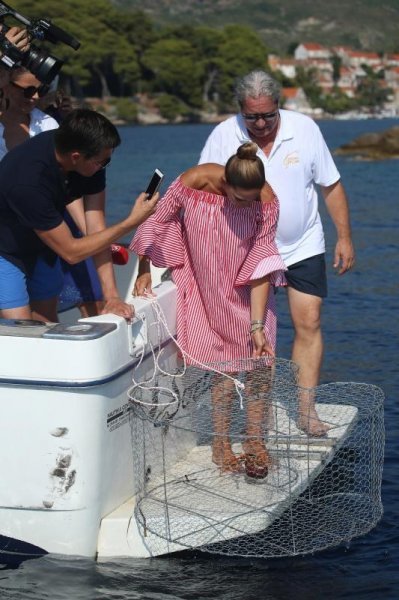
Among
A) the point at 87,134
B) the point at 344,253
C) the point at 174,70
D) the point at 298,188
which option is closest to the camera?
the point at 87,134

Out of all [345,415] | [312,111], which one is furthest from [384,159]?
[312,111]

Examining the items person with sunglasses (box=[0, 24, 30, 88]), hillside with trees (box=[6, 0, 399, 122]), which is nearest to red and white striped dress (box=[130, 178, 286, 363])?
person with sunglasses (box=[0, 24, 30, 88])

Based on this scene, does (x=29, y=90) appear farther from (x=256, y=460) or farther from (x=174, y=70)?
(x=174, y=70)

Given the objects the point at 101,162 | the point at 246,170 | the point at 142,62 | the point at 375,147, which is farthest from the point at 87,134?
the point at 142,62

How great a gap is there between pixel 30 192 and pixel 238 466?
156 cm

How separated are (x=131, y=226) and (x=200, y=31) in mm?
139178

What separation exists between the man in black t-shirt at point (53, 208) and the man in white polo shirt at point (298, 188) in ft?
2.76

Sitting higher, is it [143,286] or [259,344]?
[143,286]

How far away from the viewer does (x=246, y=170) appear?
4.78 meters

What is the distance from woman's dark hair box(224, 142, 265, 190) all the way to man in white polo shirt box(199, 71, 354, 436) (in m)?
0.64

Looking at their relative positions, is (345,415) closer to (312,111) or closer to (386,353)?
(386,353)

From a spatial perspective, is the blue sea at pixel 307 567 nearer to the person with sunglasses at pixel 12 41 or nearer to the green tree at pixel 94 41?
the person with sunglasses at pixel 12 41

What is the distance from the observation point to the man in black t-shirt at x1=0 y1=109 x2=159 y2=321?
4586 mm

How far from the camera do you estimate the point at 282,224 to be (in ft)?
18.7
